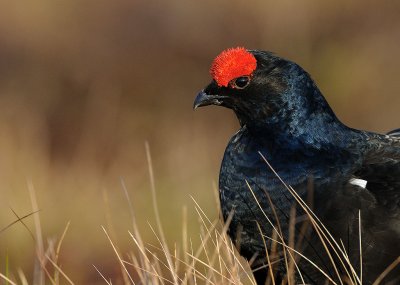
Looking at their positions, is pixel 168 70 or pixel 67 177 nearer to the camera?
pixel 67 177

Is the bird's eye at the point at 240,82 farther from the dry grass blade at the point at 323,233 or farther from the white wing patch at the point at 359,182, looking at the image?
the white wing patch at the point at 359,182

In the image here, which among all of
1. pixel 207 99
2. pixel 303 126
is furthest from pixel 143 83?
pixel 303 126

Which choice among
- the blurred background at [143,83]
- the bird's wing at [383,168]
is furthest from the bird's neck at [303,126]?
the blurred background at [143,83]

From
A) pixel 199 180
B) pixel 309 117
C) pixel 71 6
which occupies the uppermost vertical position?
pixel 71 6

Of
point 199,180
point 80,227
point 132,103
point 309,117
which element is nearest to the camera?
point 309,117

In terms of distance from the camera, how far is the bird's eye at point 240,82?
4.66 meters

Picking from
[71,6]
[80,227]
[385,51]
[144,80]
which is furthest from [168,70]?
[80,227]

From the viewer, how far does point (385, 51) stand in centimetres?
1064

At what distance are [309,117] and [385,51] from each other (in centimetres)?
621

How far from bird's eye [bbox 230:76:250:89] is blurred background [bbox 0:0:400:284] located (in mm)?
2257

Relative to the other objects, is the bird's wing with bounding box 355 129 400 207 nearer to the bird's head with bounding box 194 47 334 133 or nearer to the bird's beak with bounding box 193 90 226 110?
the bird's head with bounding box 194 47 334 133

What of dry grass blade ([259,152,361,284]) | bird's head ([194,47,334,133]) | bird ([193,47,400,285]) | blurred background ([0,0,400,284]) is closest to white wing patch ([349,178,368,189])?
bird ([193,47,400,285])

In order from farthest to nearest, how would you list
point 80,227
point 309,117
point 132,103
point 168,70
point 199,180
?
A: 1. point 168,70
2. point 132,103
3. point 199,180
4. point 80,227
5. point 309,117

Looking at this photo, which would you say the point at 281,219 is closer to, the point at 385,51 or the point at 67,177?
the point at 67,177
